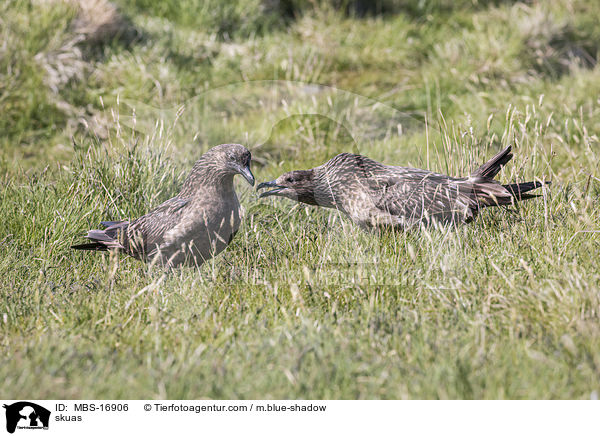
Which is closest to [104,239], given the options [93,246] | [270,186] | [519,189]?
[93,246]

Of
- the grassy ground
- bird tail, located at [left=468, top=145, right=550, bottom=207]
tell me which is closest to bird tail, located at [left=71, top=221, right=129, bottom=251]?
the grassy ground

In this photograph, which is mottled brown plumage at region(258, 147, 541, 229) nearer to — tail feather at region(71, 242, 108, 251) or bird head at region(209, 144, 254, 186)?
bird head at region(209, 144, 254, 186)

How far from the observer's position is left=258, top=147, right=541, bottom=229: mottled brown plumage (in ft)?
14.0

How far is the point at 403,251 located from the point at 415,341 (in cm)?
88

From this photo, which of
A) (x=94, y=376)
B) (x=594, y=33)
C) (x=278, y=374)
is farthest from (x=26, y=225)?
(x=594, y=33)

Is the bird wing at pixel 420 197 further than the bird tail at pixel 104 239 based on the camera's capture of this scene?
Yes

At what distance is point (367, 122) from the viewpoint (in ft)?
19.0

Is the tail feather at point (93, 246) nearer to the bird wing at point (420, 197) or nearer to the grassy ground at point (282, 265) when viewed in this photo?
the grassy ground at point (282, 265)
